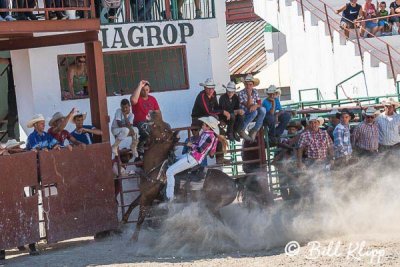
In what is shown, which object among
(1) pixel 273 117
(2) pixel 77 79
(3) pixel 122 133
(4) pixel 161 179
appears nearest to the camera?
(4) pixel 161 179

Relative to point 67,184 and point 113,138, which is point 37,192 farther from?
point 113,138

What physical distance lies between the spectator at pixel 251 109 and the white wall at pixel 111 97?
1612 millimetres

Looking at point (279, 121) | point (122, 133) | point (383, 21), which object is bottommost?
point (279, 121)

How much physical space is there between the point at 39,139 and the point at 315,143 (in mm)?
4373

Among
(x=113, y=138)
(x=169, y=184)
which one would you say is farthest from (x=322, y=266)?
(x=113, y=138)

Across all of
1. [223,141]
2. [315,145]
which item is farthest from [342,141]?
[223,141]

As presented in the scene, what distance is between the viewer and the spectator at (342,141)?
52.9 ft

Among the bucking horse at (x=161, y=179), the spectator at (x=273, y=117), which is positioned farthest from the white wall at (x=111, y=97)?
the bucking horse at (x=161, y=179)

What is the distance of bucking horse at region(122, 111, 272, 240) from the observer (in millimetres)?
13992

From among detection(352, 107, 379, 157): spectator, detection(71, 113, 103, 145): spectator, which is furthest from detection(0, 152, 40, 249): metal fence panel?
detection(352, 107, 379, 157): spectator

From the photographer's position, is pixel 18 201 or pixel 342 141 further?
pixel 342 141

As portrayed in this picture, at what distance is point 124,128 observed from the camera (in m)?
15.1

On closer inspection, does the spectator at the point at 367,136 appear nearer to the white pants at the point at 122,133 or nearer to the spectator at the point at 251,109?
the spectator at the point at 251,109

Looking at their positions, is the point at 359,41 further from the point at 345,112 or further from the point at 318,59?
the point at 345,112
